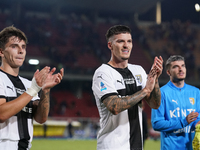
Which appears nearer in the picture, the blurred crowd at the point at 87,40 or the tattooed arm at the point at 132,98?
the tattooed arm at the point at 132,98

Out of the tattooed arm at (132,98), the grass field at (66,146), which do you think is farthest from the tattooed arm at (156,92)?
the grass field at (66,146)

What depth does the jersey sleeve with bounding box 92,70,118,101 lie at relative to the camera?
3229 millimetres

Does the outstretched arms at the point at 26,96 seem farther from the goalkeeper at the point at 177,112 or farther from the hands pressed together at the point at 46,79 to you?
the goalkeeper at the point at 177,112

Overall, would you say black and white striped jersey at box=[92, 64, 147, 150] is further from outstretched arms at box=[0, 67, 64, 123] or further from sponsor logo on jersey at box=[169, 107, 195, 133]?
sponsor logo on jersey at box=[169, 107, 195, 133]

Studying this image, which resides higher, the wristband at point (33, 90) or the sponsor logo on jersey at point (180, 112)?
the wristband at point (33, 90)

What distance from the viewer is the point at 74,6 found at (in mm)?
30922

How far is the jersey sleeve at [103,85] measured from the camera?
323 centimetres

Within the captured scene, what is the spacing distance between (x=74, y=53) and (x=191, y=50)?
1153cm

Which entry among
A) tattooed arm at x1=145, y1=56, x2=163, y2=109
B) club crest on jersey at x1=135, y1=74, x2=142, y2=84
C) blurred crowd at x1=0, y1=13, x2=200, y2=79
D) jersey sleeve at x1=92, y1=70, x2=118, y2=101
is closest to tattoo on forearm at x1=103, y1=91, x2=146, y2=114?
jersey sleeve at x1=92, y1=70, x2=118, y2=101

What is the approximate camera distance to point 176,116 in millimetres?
4406

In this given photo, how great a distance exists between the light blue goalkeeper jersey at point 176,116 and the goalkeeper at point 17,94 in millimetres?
1872

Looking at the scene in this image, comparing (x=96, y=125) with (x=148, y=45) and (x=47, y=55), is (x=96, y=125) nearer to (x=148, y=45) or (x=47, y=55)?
(x=47, y=55)

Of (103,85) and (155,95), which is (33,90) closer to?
(103,85)

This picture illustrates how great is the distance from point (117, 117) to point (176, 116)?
1455 mm
